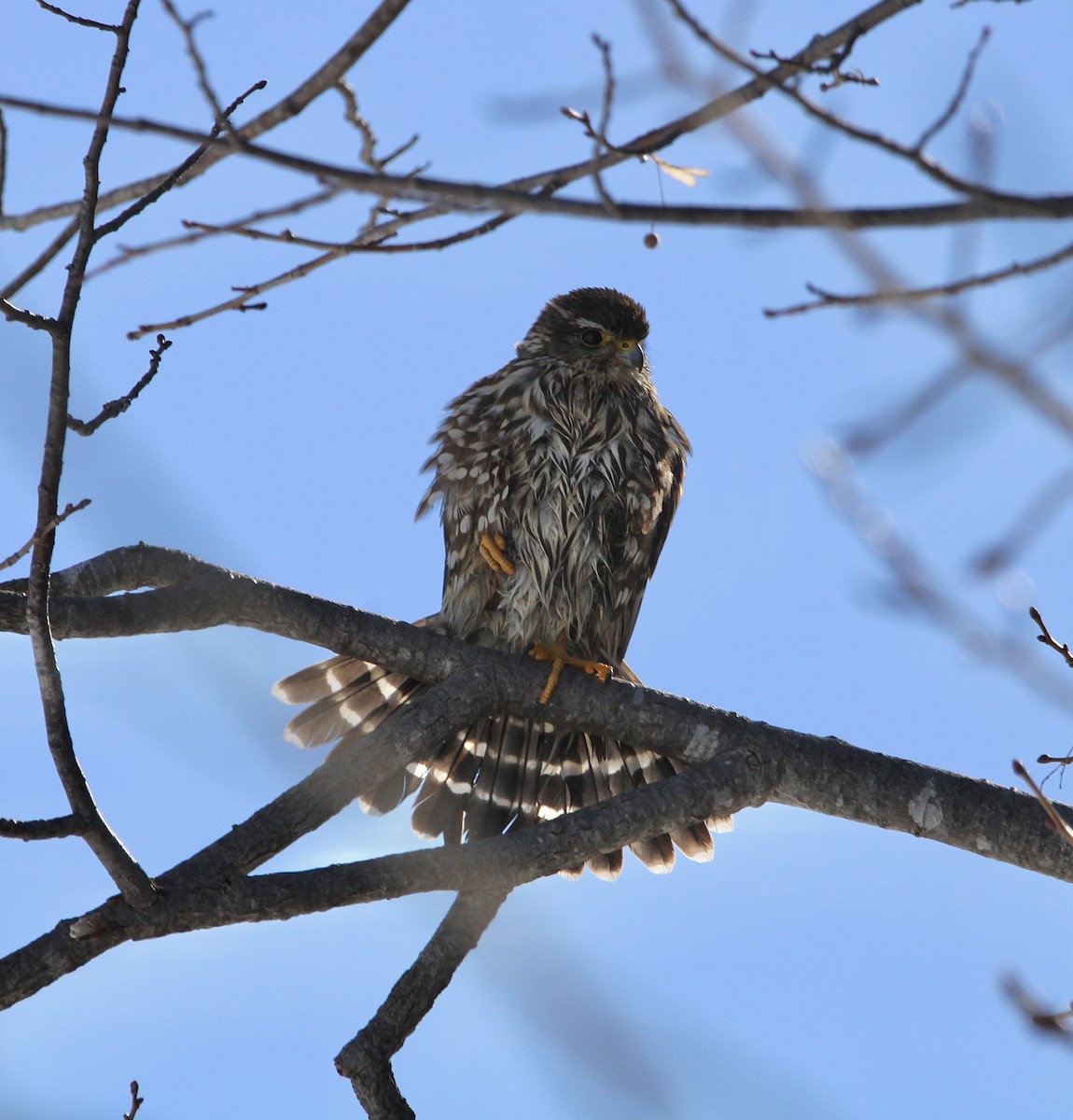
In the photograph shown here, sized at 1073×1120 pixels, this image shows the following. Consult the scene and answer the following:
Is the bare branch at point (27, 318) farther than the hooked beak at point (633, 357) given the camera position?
No

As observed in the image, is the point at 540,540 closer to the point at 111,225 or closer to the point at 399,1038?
the point at 399,1038

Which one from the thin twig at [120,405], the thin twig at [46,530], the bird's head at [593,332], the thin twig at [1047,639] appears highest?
the bird's head at [593,332]

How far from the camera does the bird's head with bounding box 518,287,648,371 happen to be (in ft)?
16.1

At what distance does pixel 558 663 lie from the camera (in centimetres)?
378

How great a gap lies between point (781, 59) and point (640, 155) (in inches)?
10.9

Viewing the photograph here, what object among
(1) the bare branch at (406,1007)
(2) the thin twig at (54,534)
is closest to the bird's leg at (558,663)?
(1) the bare branch at (406,1007)

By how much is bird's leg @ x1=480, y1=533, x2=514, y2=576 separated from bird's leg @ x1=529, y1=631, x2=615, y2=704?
0.88 ft

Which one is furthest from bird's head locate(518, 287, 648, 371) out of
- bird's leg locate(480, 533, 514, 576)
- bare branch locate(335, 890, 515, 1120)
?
bare branch locate(335, 890, 515, 1120)

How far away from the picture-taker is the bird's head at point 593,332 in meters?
4.91

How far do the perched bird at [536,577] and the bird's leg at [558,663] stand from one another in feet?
0.06

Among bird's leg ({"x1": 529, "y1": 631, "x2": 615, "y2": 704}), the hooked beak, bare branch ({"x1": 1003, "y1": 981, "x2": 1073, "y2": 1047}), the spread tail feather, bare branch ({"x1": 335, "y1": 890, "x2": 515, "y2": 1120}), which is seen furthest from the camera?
the hooked beak

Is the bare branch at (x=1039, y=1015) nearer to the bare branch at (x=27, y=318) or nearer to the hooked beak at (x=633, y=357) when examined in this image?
the bare branch at (x=27, y=318)

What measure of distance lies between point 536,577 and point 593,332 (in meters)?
1.13

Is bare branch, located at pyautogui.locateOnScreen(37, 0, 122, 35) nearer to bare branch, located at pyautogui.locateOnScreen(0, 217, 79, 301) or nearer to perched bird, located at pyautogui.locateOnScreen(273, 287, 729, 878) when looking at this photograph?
bare branch, located at pyautogui.locateOnScreen(0, 217, 79, 301)
